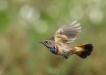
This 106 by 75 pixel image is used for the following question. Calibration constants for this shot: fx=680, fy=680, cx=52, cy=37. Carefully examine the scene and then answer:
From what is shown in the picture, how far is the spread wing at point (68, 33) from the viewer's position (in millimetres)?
7756

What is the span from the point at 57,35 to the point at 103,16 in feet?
21.3

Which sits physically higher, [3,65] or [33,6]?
[33,6]

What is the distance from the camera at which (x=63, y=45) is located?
7.52m

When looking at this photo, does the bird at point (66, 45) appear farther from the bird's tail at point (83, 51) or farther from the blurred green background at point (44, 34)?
the blurred green background at point (44, 34)

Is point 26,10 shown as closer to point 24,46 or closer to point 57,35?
point 24,46

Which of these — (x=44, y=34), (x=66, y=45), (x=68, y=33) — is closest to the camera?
(x=66, y=45)

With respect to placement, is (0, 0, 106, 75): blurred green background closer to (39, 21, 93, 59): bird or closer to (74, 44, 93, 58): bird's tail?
(39, 21, 93, 59): bird

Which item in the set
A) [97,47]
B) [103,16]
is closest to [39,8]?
[103,16]

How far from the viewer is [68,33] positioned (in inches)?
314

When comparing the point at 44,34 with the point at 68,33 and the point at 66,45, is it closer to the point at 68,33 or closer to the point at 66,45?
the point at 68,33

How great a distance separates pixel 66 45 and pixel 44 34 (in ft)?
22.8

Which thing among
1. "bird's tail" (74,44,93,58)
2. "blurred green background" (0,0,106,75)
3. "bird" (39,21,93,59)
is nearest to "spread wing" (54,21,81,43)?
"bird" (39,21,93,59)

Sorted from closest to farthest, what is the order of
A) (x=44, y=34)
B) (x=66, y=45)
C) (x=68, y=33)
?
(x=66, y=45) → (x=68, y=33) → (x=44, y=34)

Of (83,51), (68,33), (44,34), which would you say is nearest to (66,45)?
(83,51)
